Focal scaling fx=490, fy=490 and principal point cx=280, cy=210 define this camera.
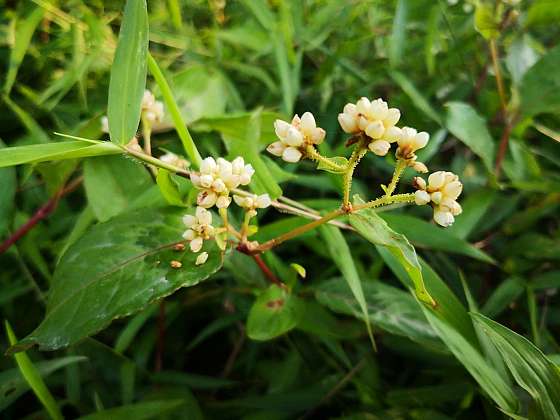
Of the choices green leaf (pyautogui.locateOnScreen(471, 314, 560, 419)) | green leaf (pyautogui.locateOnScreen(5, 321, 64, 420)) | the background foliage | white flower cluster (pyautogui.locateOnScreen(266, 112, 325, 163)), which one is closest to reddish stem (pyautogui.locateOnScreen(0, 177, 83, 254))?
the background foliage

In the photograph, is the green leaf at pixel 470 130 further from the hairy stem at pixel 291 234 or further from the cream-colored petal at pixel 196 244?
the cream-colored petal at pixel 196 244

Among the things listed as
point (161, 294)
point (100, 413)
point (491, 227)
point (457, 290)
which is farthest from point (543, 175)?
point (100, 413)

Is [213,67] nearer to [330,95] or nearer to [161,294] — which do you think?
[330,95]

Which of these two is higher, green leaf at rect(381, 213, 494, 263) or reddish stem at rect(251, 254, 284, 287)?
reddish stem at rect(251, 254, 284, 287)

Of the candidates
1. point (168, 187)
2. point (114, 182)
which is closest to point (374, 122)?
point (168, 187)

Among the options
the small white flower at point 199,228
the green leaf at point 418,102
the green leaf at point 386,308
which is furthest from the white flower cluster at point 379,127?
the green leaf at point 418,102

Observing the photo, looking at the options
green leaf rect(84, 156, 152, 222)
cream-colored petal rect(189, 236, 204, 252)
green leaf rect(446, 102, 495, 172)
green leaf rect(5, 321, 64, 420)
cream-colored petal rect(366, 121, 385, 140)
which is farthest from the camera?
green leaf rect(446, 102, 495, 172)

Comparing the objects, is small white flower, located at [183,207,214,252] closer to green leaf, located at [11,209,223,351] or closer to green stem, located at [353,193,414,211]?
green leaf, located at [11,209,223,351]
